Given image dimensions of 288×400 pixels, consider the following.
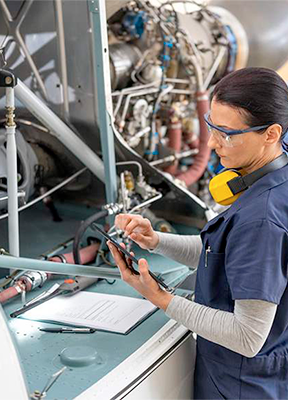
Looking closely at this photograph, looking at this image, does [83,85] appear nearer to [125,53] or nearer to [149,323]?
[125,53]

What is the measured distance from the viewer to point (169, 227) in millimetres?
2559

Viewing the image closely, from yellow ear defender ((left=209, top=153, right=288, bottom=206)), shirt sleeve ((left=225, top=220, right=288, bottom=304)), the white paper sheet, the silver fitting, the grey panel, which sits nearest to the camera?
shirt sleeve ((left=225, top=220, right=288, bottom=304))

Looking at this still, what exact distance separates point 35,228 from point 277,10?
2142 millimetres

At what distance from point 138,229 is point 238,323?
483mm

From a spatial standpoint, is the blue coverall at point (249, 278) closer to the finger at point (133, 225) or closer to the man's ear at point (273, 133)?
the man's ear at point (273, 133)

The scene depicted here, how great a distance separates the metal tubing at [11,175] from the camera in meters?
1.84

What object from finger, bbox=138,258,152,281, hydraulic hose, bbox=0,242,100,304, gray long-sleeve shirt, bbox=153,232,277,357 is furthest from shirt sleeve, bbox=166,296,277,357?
hydraulic hose, bbox=0,242,100,304

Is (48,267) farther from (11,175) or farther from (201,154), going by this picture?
(201,154)

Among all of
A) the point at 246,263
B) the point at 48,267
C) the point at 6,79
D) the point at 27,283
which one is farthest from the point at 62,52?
the point at 246,263

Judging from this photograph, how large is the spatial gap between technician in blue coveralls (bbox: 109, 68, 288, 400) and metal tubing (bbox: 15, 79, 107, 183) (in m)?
0.92

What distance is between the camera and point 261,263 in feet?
4.05

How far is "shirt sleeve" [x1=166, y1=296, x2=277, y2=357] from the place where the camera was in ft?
4.07

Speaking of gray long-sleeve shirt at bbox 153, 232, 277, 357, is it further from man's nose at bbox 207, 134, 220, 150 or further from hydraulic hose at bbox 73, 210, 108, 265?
hydraulic hose at bbox 73, 210, 108, 265

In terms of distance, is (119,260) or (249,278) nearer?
(249,278)
